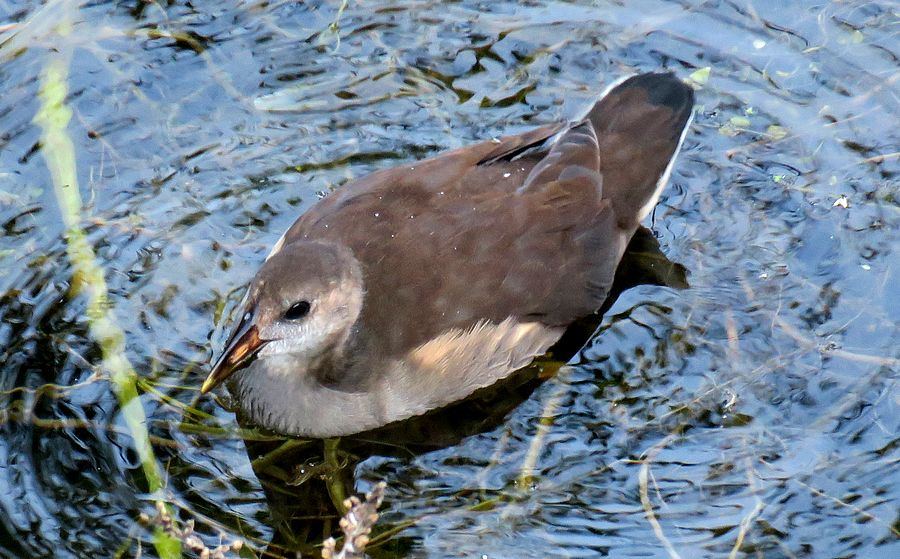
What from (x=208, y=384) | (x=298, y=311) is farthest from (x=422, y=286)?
(x=208, y=384)

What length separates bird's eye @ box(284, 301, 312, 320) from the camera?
6172mm

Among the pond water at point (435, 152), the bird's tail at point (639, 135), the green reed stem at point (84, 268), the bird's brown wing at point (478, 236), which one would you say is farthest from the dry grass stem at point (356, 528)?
the bird's tail at point (639, 135)

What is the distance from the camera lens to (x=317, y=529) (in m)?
6.02

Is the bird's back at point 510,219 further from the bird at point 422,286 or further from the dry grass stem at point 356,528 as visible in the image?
the dry grass stem at point 356,528

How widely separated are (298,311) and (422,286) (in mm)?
579

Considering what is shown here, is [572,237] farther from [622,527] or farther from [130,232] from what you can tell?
[130,232]

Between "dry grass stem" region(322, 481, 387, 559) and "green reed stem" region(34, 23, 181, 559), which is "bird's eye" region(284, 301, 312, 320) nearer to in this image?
"green reed stem" region(34, 23, 181, 559)

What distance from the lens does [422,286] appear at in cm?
629

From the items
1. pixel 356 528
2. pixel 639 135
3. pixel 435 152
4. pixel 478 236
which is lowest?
pixel 435 152

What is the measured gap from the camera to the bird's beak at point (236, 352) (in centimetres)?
611

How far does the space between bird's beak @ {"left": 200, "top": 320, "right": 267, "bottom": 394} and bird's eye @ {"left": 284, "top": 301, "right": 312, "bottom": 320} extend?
0.16 metres

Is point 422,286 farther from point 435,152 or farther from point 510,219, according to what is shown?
point 435,152

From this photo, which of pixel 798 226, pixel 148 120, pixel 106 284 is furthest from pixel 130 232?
pixel 798 226

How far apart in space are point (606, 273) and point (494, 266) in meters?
0.78
